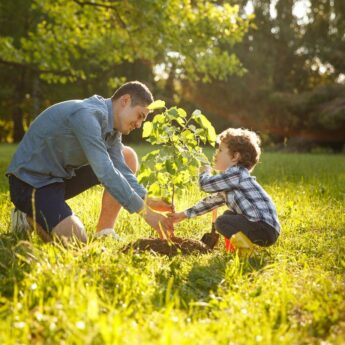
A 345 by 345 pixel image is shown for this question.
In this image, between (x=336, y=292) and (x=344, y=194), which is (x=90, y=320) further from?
(x=344, y=194)

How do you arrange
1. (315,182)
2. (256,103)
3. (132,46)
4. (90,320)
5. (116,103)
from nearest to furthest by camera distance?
(90,320), (116,103), (315,182), (132,46), (256,103)

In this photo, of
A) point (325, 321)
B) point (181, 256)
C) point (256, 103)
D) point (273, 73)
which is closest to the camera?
point (325, 321)

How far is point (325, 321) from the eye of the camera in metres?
2.34

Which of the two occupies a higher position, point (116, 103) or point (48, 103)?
point (116, 103)

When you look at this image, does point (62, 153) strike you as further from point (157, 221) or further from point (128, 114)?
point (157, 221)

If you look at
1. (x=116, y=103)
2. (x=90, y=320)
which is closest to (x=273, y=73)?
(x=116, y=103)

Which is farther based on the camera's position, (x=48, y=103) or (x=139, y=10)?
(x=48, y=103)

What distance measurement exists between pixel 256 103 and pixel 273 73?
3.13 m

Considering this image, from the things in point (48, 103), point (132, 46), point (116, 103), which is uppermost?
point (132, 46)

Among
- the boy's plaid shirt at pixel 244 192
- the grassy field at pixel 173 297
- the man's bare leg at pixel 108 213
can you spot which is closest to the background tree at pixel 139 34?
the man's bare leg at pixel 108 213

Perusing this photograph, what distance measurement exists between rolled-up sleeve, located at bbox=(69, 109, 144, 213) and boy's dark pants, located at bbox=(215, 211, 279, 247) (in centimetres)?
76

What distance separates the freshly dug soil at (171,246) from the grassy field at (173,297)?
14 cm

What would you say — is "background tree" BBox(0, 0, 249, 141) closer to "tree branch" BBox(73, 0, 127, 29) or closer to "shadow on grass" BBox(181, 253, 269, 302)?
"tree branch" BBox(73, 0, 127, 29)

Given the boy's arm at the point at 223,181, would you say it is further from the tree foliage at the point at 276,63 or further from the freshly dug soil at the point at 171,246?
the tree foliage at the point at 276,63
